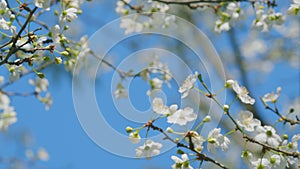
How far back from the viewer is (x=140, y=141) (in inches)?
75.7

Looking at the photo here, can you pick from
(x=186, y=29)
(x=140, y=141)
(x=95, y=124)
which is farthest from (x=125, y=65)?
(x=186, y=29)

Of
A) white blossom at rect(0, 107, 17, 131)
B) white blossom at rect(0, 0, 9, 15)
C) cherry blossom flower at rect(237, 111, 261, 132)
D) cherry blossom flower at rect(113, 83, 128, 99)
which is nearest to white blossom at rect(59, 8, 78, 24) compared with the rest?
white blossom at rect(0, 0, 9, 15)

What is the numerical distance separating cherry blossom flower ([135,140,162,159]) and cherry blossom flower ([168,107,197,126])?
146mm

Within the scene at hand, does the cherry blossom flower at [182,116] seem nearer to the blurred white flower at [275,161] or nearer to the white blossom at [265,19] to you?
the blurred white flower at [275,161]

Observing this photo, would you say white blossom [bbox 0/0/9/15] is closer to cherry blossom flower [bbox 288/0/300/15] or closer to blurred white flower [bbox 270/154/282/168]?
blurred white flower [bbox 270/154/282/168]

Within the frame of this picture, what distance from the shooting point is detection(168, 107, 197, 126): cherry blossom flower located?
1.84 meters

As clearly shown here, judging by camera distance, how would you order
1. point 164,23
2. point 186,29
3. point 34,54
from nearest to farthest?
1. point 34,54
2. point 164,23
3. point 186,29

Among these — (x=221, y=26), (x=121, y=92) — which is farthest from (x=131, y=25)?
(x=221, y=26)

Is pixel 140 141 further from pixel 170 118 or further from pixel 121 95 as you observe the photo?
pixel 121 95

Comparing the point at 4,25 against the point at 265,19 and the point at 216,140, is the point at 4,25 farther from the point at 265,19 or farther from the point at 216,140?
the point at 265,19

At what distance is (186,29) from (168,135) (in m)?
3.66

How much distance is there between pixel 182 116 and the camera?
6.07 ft

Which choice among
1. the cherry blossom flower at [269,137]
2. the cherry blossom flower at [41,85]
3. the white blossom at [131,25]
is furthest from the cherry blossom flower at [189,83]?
the cherry blossom flower at [41,85]

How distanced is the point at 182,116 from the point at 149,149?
0.20m
